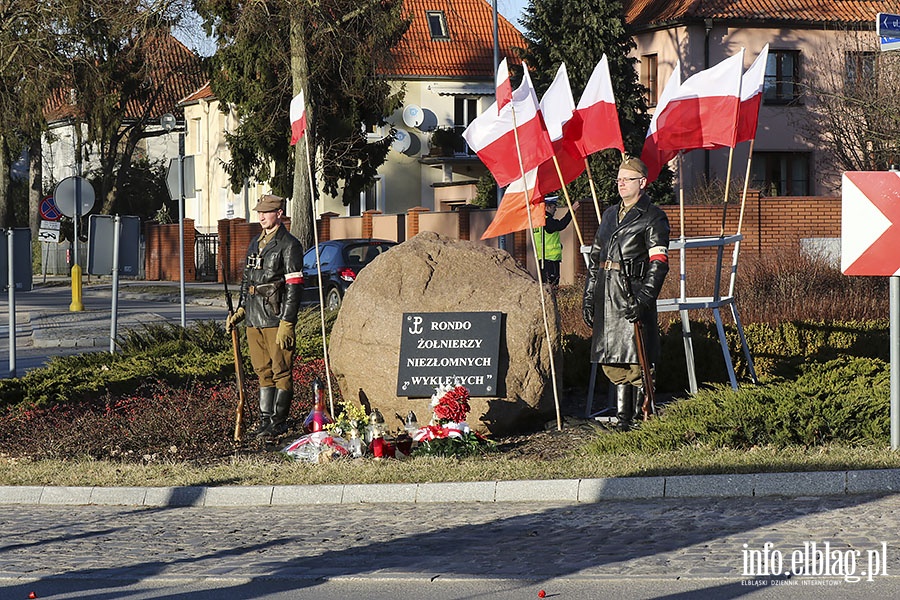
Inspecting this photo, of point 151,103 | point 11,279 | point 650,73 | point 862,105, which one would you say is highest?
point 650,73

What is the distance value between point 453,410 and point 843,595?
4418 millimetres

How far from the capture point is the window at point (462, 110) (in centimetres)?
5953

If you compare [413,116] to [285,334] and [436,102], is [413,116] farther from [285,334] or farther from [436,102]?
[285,334]

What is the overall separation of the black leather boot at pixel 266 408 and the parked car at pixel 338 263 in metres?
15.1

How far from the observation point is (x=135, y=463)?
403 inches

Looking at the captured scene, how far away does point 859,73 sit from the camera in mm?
34500

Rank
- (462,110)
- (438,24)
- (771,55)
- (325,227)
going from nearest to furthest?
(325,227) < (771,55) < (462,110) < (438,24)

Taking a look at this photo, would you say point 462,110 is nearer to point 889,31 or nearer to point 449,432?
point 889,31

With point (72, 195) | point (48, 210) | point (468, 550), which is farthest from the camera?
point (48, 210)

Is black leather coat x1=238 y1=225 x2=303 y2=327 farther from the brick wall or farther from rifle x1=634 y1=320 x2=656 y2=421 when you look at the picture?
the brick wall

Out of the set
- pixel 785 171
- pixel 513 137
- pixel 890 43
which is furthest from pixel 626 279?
pixel 785 171

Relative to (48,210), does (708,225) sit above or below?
below

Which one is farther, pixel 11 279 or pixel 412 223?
pixel 412 223

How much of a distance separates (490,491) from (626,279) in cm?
245
